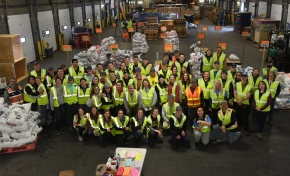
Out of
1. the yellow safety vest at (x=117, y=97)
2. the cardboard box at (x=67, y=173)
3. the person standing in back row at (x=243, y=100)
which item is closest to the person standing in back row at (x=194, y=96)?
the person standing in back row at (x=243, y=100)

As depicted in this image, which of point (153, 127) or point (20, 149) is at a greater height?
point (153, 127)

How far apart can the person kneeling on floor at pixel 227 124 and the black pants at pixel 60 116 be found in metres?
4.55

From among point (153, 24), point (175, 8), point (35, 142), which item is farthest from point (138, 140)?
point (175, 8)

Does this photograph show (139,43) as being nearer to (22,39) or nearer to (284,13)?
(22,39)

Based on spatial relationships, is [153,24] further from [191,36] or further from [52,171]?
[52,171]

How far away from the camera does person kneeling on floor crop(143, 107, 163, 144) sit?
7594 millimetres

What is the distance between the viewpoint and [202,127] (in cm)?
738

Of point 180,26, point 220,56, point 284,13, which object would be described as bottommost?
point 220,56

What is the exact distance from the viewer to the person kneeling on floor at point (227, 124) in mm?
7414

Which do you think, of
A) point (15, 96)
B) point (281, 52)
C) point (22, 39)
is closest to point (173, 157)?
point (15, 96)

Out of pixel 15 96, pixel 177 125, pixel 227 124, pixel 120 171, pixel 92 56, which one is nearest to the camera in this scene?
pixel 120 171

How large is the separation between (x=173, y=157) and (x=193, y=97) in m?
1.82

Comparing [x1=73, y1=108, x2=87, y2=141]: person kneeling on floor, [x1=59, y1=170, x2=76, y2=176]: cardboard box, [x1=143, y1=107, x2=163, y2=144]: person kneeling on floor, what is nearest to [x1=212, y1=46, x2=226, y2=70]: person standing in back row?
[x1=143, y1=107, x2=163, y2=144]: person kneeling on floor

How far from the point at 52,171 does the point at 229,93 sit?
5246mm
